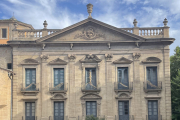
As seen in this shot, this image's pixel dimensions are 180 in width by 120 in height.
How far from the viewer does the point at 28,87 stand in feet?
76.3

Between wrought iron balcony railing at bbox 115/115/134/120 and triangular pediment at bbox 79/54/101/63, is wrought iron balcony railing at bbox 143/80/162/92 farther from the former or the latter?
triangular pediment at bbox 79/54/101/63

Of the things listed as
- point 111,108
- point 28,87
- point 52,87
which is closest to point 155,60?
point 111,108

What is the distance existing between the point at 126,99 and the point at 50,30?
34.3 ft

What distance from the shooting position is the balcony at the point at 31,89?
2297cm

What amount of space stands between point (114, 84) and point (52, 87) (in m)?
6.18

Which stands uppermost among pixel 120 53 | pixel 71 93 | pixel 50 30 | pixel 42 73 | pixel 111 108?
pixel 50 30

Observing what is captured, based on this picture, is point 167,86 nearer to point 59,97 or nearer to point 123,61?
point 123,61

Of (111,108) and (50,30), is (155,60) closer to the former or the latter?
(111,108)

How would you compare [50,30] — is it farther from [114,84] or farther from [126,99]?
[126,99]

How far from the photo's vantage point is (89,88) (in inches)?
904

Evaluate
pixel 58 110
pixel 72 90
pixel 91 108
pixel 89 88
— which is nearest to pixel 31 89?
pixel 58 110

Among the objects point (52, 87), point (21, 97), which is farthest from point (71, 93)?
point (21, 97)

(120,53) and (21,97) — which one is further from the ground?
(120,53)

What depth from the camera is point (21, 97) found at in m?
23.2
